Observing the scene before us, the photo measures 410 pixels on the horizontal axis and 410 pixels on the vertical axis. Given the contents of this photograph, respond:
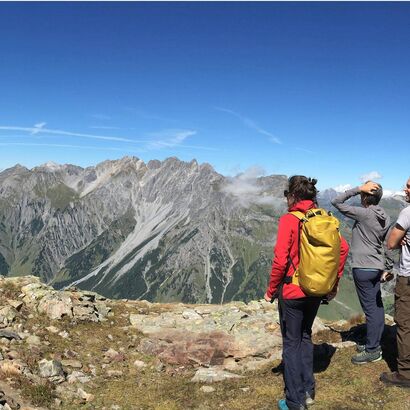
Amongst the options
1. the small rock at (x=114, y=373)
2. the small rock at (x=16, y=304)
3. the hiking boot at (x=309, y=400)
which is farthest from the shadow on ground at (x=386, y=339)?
the small rock at (x=16, y=304)

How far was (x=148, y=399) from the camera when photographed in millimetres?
11594

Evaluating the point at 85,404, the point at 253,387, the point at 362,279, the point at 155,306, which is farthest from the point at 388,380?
the point at 155,306

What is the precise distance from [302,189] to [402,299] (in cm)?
430

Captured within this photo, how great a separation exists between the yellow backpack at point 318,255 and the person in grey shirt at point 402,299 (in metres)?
2.45

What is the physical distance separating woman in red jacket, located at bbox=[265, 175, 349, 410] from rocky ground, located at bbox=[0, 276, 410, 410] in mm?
933

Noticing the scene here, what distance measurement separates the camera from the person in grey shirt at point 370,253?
11.4m

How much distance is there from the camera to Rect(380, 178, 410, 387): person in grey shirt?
10102 millimetres

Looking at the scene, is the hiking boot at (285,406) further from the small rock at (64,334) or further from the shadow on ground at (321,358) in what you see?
the small rock at (64,334)

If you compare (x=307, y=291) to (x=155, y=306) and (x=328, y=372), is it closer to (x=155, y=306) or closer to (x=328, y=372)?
(x=328, y=372)

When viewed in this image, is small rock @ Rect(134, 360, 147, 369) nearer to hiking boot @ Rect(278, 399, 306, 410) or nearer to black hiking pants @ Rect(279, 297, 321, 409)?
hiking boot @ Rect(278, 399, 306, 410)

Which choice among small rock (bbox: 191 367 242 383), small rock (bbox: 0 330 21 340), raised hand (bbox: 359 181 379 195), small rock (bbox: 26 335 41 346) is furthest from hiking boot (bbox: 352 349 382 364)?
small rock (bbox: 0 330 21 340)

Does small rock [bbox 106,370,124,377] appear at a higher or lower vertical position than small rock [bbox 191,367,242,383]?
lower

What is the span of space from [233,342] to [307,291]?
8.44m

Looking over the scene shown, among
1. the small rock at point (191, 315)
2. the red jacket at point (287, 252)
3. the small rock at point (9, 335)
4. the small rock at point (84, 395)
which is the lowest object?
the small rock at point (84, 395)
